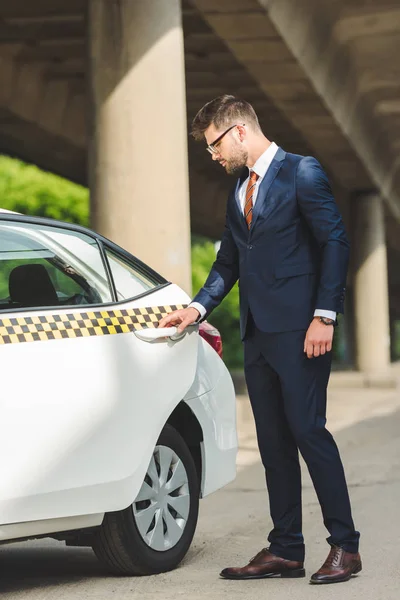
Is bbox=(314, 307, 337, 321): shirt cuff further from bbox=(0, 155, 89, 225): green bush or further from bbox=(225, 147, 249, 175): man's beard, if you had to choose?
bbox=(0, 155, 89, 225): green bush

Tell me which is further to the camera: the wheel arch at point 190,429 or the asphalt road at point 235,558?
the wheel arch at point 190,429

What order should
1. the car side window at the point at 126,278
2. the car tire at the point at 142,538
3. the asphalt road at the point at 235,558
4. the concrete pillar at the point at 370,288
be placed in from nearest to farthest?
the asphalt road at the point at 235,558
the car tire at the point at 142,538
the car side window at the point at 126,278
the concrete pillar at the point at 370,288

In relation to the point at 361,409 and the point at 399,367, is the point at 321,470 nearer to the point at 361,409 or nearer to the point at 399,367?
the point at 361,409

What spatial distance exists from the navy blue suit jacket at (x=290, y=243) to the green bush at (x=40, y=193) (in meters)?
54.4

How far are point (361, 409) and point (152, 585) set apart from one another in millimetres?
11988

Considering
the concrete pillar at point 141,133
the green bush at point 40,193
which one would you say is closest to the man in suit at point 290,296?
the concrete pillar at point 141,133

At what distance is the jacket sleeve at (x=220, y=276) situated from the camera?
20.1 ft

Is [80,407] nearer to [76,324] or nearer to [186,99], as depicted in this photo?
[76,324]

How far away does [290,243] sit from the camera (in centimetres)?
577

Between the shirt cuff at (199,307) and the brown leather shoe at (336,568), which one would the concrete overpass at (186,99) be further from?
the brown leather shoe at (336,568)

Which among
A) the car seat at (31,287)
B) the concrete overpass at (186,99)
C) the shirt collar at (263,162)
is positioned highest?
the concrete overpass at (186,99)

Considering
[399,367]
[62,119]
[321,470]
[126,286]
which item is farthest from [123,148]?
[399,367]

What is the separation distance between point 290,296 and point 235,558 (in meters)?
1.53

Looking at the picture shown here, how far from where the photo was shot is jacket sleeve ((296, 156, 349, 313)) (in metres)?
5.62
